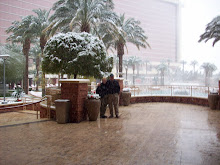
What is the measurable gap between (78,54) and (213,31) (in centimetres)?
1224

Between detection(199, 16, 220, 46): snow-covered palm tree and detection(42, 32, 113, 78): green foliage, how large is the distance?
1033cm

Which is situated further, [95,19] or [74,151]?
[95,19]

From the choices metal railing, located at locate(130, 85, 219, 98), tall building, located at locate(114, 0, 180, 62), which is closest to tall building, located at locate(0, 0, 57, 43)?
tall building, located at locate(114, 0, 180, 62)

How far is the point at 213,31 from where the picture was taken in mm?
17688

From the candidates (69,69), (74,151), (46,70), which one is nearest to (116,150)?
(74,151)

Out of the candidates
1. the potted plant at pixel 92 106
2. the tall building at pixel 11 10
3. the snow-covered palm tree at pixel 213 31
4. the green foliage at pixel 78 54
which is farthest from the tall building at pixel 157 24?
the potted plant at pixel 92 106

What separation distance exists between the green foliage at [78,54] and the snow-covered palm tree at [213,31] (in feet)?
33.9

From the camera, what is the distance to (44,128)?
6957 millimetres

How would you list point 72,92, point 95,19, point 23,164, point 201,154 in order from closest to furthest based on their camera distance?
point 23,164 < point 201,154 < point 72,92 < point 95,19

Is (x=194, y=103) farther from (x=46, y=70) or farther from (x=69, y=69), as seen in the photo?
(x=46, y=70)

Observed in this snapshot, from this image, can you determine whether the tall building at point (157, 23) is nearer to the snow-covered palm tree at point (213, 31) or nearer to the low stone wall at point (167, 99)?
the snow-covered palm tree at point (213, 31)

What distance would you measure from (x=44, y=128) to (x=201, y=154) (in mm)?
4826

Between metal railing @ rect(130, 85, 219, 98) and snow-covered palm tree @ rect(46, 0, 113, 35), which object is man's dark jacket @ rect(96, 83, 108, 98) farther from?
metal railing @ rect(130, 85, 219, 98)

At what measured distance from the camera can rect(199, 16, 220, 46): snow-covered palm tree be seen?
17.6 meters
